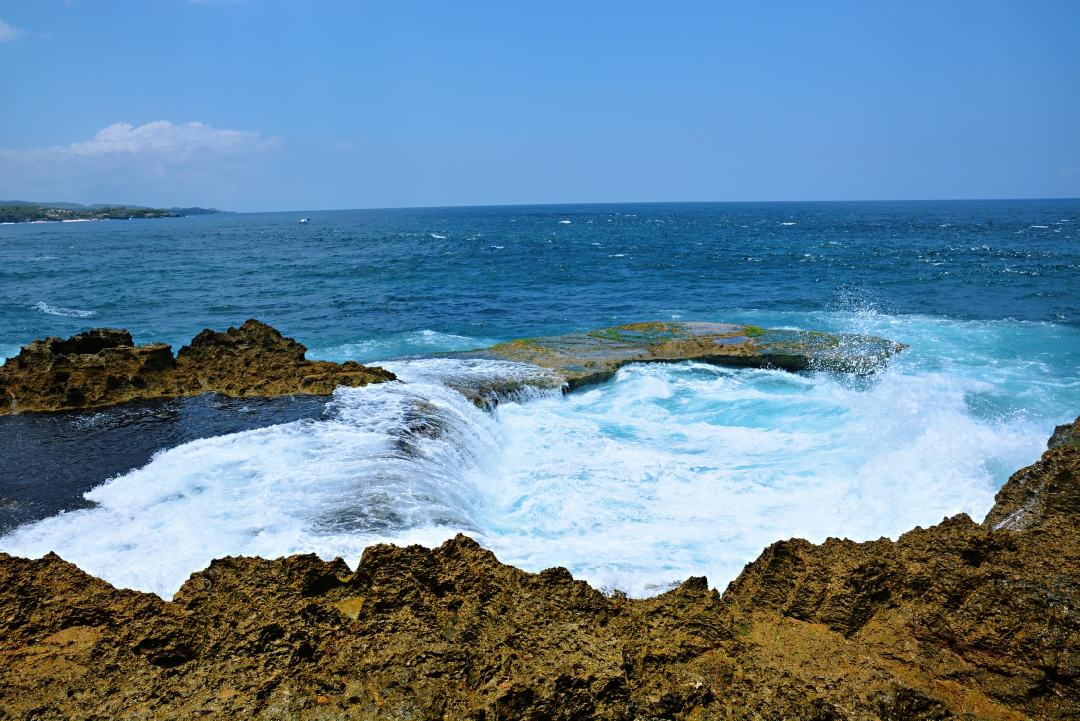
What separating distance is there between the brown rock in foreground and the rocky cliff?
8.57m

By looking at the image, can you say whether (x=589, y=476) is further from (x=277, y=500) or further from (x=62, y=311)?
(x=62, y=311)

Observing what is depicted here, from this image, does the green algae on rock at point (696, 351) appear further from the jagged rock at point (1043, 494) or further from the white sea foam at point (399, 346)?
the jagged rock at point (1043, 494)

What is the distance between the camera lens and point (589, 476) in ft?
35.4

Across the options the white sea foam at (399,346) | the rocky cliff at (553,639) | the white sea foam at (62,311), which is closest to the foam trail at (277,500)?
the rocky cliff at (553,639)

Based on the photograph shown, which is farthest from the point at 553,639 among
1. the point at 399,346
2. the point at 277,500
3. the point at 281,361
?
the point at 399,346

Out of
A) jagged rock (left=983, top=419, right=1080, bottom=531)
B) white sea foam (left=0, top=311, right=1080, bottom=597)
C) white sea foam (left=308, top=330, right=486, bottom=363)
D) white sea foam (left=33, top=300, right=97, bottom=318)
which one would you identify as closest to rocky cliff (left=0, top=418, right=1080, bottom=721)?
jagged rock (left=983, top=419, right=1080, bottom=531)

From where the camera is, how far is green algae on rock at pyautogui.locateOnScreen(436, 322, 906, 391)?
672 inches

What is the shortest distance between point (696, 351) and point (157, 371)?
13.3 metres

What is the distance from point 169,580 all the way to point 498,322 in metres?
20.3

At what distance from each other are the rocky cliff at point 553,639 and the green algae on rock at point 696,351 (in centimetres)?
1092

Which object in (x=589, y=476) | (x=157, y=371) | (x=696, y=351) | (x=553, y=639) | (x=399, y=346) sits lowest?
(x=589, y=476)

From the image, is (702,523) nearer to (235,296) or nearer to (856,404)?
(856,404)

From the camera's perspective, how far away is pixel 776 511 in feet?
31.3

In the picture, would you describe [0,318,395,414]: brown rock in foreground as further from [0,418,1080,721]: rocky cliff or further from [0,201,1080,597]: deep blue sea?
[0,418,1080,721]: rocky cliff
